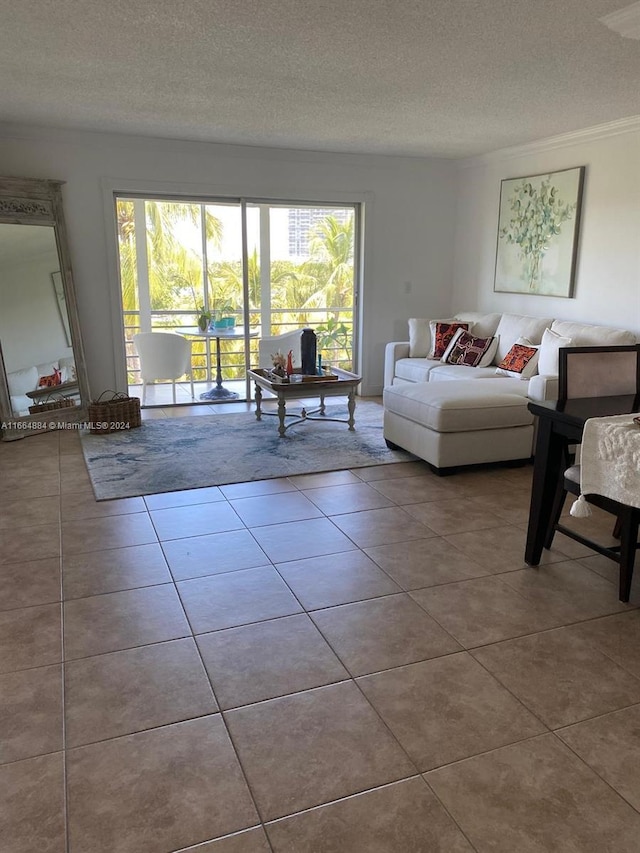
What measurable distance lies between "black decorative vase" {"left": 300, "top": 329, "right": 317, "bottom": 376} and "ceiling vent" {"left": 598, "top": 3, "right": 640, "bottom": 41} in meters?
2.89

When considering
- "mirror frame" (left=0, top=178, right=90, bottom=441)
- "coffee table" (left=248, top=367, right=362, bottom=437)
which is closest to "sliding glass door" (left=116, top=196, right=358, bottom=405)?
"mirror frame" (left=0, top=178, right=90, bottom=441)

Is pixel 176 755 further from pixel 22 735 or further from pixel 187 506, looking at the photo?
pixel 187 506

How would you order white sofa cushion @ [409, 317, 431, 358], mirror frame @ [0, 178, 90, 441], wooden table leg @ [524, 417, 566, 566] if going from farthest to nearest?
white sofa cushion @ [409, 317, 431, 358] < mirror frame @ [0, 178, 90, 441] < wooden table leg @ [524, 417, 566, 566]

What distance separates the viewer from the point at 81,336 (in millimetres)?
5594

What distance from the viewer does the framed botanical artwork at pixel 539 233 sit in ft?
17.4

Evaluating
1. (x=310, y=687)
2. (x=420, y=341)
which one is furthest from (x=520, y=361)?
(x=310, y=687)

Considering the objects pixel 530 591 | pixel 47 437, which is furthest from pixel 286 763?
pixel 47 437

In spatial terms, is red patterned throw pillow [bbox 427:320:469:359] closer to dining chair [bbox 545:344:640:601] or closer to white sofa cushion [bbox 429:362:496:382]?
white sofa cushion [bbox 429:362:496:382]

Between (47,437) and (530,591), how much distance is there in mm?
3968

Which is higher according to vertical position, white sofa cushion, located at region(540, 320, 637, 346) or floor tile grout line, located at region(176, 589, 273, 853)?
white sofa cushion, located at region(540, 320, 637, 346)

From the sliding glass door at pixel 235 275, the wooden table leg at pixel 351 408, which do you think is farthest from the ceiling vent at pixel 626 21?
the sliding glass door at pixel 235 275

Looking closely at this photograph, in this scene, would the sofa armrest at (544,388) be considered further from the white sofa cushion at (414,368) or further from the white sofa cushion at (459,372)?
the white sofa cushion at (414,368)

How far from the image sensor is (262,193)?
19.7ft

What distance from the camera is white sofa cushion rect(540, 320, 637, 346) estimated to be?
458 cm
